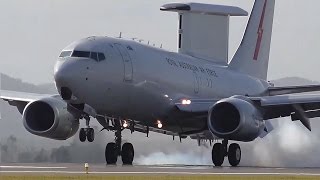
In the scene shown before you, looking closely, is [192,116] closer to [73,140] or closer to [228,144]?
[228,144]

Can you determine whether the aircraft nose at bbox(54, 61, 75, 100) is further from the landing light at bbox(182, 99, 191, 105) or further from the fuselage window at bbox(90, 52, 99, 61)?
the landing light at bbox(182, 99, 191, 105)

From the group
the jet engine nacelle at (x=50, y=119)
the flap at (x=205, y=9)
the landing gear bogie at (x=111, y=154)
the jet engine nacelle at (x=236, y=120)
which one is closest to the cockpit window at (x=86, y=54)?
the jet engine nacelle at (x=50, y=119)

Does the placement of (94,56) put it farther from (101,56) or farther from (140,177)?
(140,177)

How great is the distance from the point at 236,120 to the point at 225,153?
10.5 ft

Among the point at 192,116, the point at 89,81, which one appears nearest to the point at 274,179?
the point at 89,81

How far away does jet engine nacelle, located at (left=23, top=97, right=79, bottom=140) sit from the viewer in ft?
190

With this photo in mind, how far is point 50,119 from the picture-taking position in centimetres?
A: 5891

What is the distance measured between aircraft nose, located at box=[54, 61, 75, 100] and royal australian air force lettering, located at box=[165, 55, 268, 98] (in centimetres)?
744

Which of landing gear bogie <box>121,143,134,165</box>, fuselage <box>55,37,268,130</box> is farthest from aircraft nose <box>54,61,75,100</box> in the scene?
landing gear bogie <box>121,143,134,165</box>

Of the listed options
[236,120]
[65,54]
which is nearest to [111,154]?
[236,120]

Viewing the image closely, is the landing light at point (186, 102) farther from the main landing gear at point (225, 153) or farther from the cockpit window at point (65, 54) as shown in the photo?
the cockpit window at point (65, 54)

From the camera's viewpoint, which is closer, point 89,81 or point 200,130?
point 89,81

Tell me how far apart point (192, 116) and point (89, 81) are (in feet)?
23.9

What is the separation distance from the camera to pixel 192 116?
58.9 m
